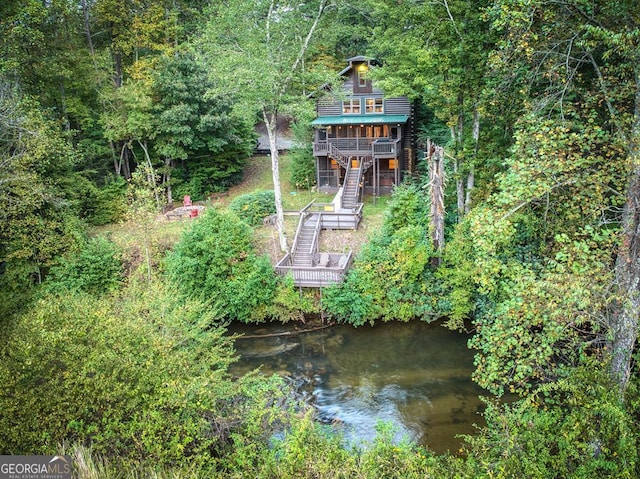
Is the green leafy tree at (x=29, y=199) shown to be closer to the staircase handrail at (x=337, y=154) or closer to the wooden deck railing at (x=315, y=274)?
the wooden deck railing at (x=315, y=274)

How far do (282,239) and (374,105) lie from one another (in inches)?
502

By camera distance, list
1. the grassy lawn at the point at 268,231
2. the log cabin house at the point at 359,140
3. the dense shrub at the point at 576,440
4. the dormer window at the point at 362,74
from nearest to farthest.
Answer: the dense shrub at the point at 576,440, the grassy lawn at the point at 268,231, the log cabin house at the point at 359,140, the dormer window at the point at 362,74

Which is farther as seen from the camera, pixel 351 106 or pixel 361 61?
pixel 351 106

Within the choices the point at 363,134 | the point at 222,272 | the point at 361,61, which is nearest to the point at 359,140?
the point at 363,134

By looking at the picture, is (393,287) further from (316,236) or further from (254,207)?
(254,207)

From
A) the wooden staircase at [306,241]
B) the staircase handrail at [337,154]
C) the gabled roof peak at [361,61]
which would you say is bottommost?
the wooden staircase at [306,241]

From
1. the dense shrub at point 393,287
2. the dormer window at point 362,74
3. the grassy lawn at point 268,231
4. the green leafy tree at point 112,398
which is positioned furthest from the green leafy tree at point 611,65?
the dormer window at point 362,74

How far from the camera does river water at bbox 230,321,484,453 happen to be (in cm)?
1427

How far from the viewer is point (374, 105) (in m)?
30.6

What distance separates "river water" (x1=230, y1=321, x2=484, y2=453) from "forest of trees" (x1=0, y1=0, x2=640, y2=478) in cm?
83

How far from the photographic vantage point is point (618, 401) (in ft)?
27.4

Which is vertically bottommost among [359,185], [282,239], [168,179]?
[282,239]

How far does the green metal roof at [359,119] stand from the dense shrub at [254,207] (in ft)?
22.0

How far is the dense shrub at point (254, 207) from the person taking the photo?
2522cm
